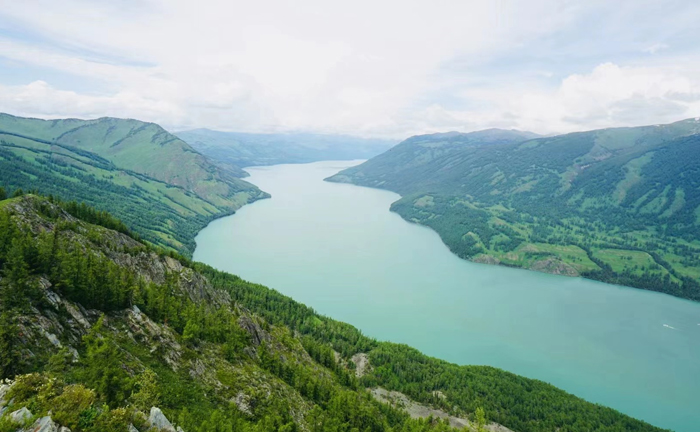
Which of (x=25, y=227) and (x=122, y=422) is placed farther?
(x=25, y=227)

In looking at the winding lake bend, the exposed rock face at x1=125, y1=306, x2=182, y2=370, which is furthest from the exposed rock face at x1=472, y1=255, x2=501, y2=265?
the exposed rock face at x1=125, y1=306, x2=182, y2=370

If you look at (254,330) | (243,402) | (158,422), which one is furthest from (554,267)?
(158,422)

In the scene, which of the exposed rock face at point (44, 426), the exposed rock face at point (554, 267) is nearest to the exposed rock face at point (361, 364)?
the exposed rock face at point (44, 426)

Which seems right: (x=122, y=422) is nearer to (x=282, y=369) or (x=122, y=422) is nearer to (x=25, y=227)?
(x=25, y=227)

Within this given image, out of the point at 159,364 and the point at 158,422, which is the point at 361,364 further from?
the point at 158,422

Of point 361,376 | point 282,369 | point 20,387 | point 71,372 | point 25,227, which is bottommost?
point 361,376

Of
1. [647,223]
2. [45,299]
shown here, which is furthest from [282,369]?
[647,223]

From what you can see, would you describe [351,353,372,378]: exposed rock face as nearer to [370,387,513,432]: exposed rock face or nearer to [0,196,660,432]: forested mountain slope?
[0,196,660,432]: forested mountain slope
